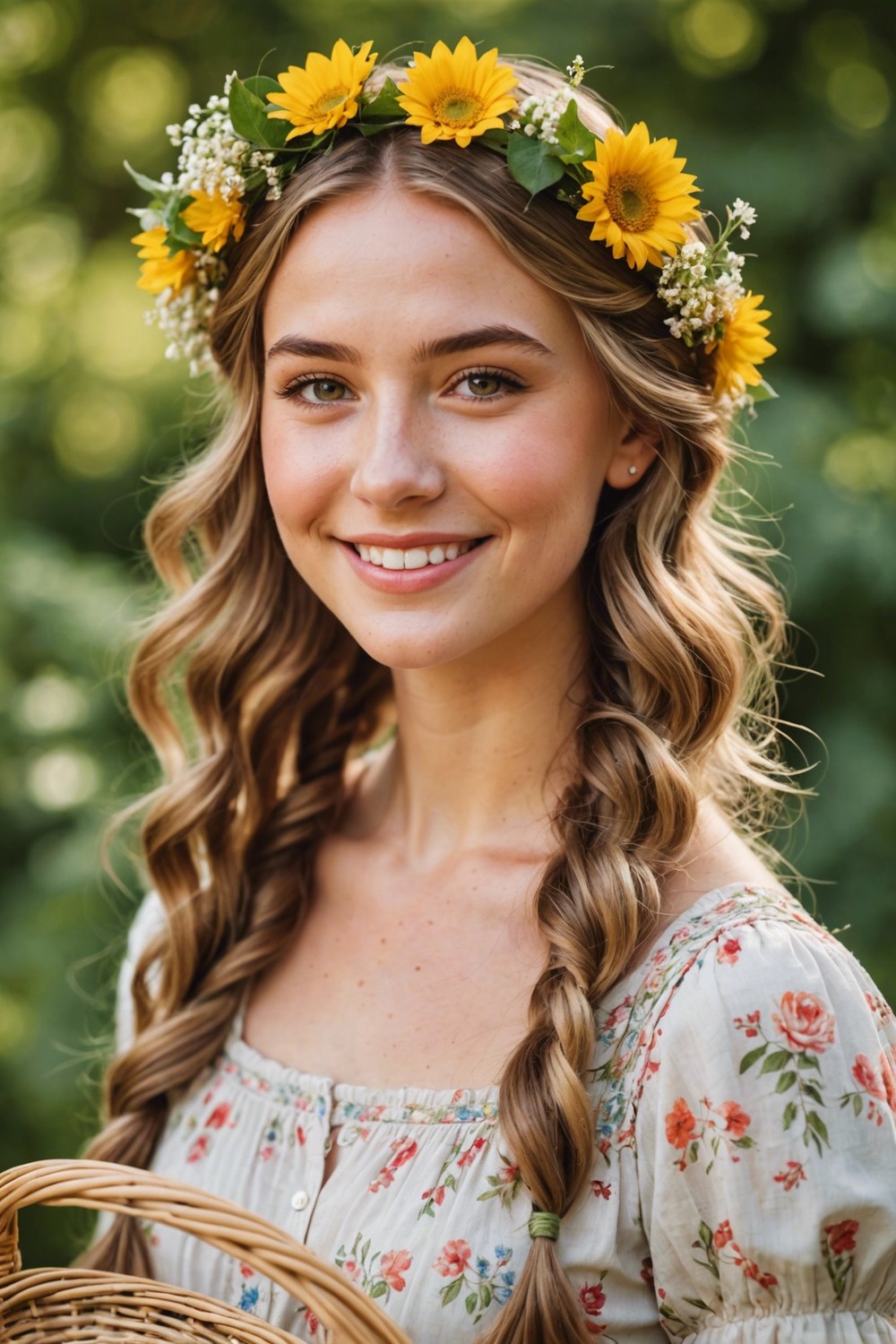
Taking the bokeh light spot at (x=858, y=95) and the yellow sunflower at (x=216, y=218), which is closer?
the yellow sunflower at (x=216, y=218)

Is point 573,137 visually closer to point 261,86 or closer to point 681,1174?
point 261,86

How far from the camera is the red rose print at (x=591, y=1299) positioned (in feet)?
6.14

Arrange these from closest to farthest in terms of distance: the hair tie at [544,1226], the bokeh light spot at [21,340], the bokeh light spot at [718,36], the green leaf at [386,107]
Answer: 1. the hair tie at [544,1226]
2. the green leaf at [386,107]
3. the bokeh light spot at [718,36]
4. the bokeh light spot at [21,340]

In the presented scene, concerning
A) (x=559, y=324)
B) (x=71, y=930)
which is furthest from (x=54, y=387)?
(x=559, y=324)

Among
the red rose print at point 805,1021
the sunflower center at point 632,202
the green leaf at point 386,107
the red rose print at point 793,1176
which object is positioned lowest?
the red rose print at point 793,1176

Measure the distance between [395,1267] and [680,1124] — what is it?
17.2 inches

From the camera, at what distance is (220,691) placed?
2688 mm

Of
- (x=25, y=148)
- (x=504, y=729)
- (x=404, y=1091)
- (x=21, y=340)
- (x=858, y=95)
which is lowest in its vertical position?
(x=404, y=1091)

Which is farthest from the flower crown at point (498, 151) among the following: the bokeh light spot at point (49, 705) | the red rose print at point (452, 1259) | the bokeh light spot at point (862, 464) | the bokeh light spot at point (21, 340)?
the bokeh light spot at point (21, 340)

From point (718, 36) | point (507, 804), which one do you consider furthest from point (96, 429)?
point (507, 804)

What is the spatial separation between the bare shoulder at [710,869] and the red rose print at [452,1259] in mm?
518

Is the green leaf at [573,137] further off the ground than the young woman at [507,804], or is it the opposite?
the green leaf at [573,137]

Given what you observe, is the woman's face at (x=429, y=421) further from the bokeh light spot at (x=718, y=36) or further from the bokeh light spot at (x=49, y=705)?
the bokeh light spot at (x=718, y=36)

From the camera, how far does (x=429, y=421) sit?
6.67 ft
